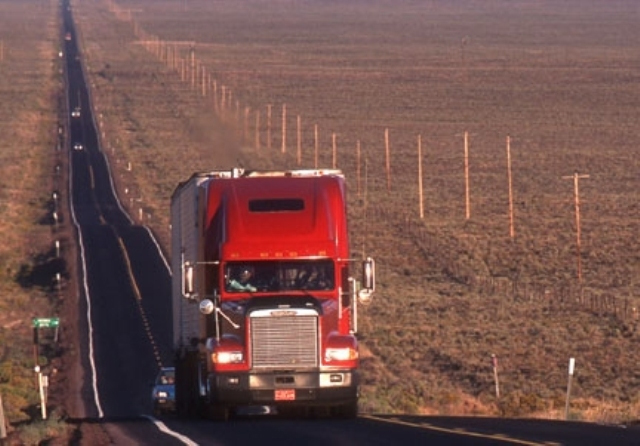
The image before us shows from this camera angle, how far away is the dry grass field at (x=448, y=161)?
121 ft

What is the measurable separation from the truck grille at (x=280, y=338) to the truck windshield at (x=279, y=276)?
656 millimetres

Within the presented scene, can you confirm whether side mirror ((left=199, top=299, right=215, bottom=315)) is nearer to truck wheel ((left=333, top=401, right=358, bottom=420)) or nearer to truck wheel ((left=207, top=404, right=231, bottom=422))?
truck wheel ((left=207, top=404, right=231, bottom=422))

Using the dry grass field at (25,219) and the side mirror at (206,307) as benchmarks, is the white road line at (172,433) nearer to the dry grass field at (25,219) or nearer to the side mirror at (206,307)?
the dry grass field at (25,219)

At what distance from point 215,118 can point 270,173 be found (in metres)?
30.3

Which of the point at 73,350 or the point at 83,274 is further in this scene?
the point at 83,274

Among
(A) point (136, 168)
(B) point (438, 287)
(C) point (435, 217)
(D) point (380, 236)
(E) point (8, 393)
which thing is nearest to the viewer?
(E) point (8, 393)

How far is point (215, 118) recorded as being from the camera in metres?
53.8

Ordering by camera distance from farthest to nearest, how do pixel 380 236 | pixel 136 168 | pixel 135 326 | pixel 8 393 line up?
pixel 136 168 → pixel 380 236 → pixel 135 326 → pixel 8 393

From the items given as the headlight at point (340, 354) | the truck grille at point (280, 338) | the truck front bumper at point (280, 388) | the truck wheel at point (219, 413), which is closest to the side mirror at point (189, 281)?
the truck grille at point (280, 338)

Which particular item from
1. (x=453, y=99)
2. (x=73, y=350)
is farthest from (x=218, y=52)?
(x=73, y=350)

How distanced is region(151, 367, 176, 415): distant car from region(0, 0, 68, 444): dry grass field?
2284 millimetres

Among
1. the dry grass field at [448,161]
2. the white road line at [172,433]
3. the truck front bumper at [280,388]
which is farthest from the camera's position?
the dry grass field at [448,161]

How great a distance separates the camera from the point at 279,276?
23.0 m

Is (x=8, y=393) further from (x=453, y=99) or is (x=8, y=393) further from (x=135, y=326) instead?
(x=453, y=99)
